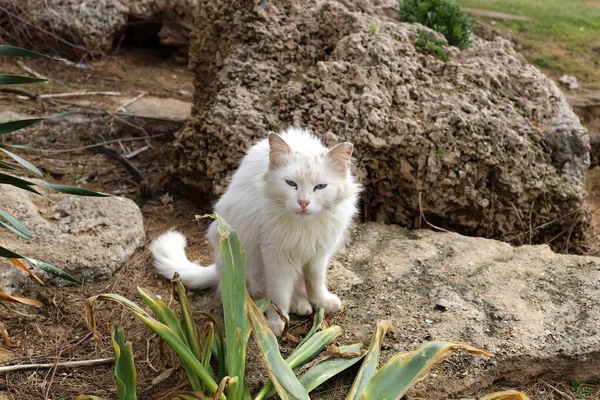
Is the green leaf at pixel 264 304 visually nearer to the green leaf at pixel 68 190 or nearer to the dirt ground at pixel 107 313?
the dirt ground at pixel 107 313

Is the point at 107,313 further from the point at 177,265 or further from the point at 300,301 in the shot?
the point at 300,301

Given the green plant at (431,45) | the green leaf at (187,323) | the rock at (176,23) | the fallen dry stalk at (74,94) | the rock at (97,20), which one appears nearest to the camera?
the green leaf at (187,323)

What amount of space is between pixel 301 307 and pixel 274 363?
0.92 m

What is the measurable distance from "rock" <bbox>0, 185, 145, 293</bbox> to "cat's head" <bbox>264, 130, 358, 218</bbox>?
142cm

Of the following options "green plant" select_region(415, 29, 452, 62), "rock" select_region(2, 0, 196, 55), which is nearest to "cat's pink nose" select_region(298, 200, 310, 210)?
"green plant" select_region(415, 29, 452, 62)

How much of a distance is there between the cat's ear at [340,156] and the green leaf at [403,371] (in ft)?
3.15

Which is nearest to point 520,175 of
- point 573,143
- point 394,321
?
point 573,143

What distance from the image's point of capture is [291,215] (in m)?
3.32

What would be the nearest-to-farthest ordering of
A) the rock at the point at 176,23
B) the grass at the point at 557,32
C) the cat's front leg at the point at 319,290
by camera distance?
the cat's front leg at the point at 319,290 < the grass at the point at 557,32 < the rock at the point at 176,23

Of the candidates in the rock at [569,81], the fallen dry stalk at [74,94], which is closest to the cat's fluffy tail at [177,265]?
the fallen dry stalk at [74,94]

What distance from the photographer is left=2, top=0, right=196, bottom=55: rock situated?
26.3 ft

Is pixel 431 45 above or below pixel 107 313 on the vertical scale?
above

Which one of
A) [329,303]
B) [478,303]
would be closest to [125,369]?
[329,303]

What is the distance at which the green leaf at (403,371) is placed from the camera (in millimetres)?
2846
